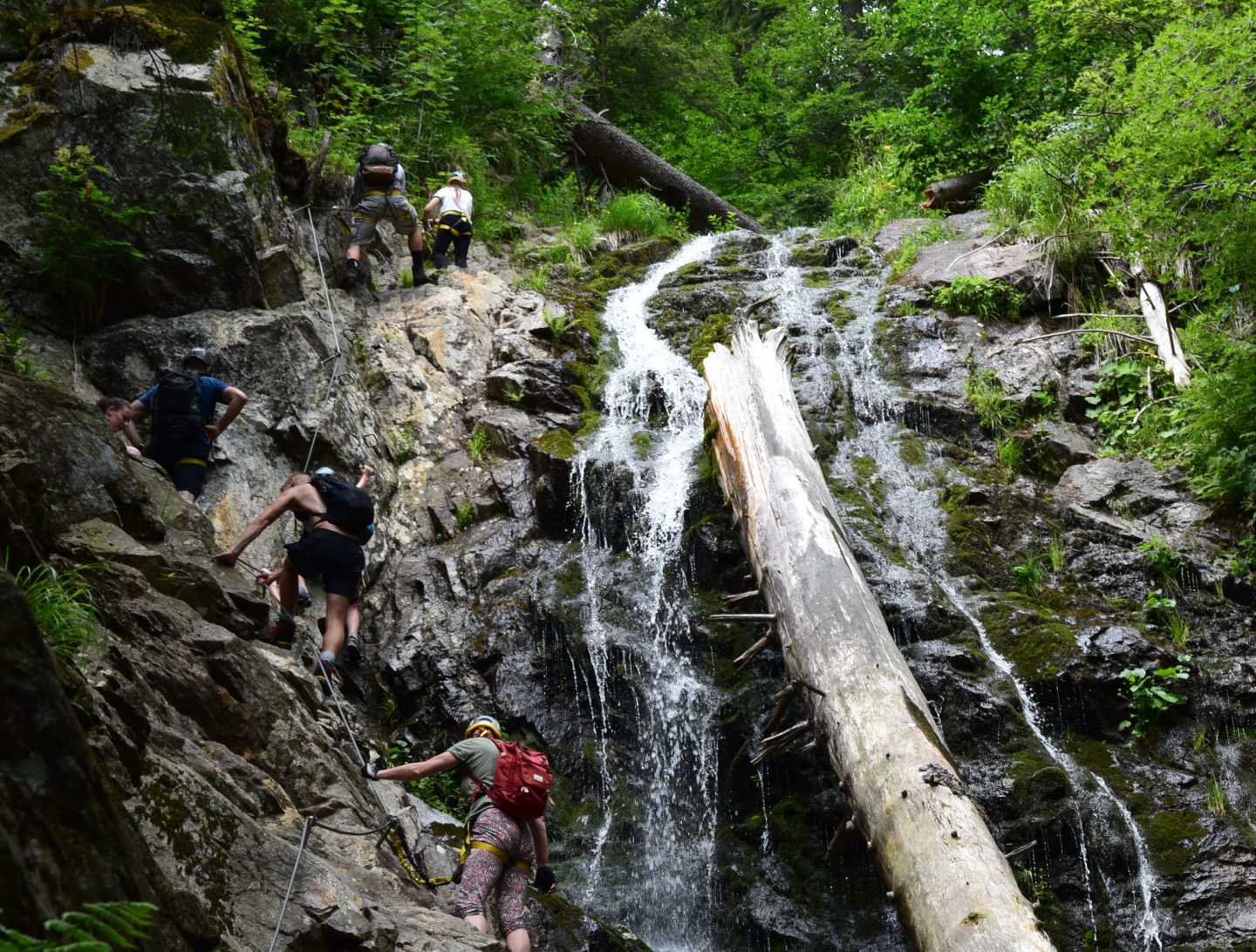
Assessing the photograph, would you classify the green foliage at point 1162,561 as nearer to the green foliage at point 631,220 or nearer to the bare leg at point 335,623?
the bare leg at point 335,623

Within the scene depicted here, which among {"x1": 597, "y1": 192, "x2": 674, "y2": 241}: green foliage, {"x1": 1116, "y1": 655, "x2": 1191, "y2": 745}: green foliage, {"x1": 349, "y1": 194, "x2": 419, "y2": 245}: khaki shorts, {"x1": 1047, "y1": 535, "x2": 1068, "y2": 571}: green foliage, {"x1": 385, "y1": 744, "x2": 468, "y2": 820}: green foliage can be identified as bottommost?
{"x1": 385, "y1": 744, "x2": 468, "y2": 820}: green foliage

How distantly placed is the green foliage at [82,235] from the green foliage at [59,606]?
18.1ft

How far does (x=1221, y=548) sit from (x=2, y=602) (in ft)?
29.2

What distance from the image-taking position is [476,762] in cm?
537

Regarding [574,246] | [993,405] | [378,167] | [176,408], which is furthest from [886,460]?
[574,246]

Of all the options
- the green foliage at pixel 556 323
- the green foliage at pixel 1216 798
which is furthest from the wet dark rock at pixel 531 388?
the green foliage at pixel 1216 798

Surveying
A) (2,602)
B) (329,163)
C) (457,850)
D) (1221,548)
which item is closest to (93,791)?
(2,602)

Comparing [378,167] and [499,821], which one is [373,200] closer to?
[378,167]

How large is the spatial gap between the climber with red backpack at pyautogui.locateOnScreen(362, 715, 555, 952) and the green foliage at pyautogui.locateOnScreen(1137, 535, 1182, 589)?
5.62m

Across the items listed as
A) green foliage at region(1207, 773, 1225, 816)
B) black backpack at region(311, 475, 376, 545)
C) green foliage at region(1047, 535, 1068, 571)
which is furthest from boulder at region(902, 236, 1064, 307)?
black backpack at region(311, 475, 376, 545)

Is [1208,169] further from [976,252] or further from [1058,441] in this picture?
[976,252]

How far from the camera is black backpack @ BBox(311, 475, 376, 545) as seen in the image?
6844mm

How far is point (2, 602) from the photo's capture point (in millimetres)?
1886

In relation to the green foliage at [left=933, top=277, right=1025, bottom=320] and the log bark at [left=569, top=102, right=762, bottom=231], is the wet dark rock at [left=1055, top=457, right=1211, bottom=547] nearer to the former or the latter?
the green foliage at [left=933, top=277, right=1025, bottom=320]
